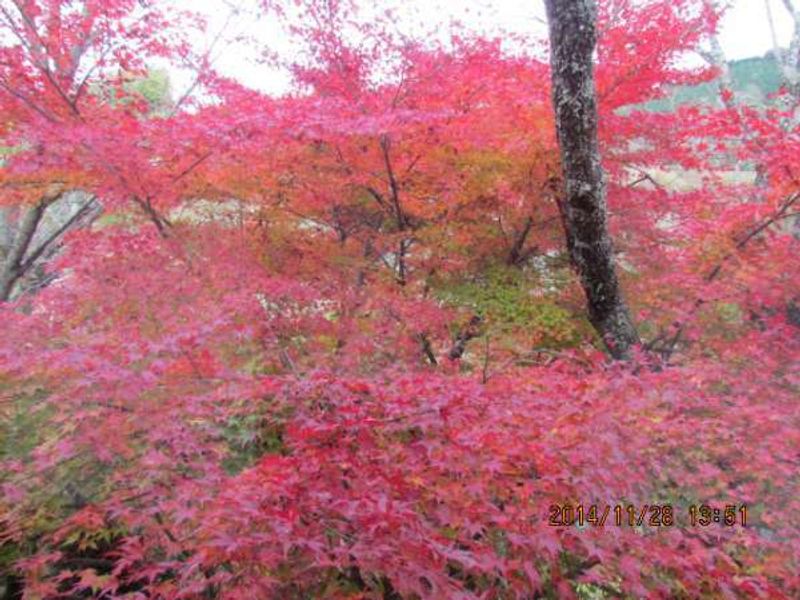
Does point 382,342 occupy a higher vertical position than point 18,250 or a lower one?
lower

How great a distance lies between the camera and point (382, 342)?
6457mm

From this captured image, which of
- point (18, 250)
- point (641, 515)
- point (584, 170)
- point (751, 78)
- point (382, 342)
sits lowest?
point (641, 515)

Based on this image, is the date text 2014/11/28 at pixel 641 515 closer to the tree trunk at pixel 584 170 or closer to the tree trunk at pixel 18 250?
the tree trunk at pixel 584 170

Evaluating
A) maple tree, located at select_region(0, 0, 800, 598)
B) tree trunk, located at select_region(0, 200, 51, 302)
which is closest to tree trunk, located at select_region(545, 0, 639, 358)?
maple tree, located at select_region(0, 0, 800, 598)

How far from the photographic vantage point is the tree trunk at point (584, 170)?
211 inches

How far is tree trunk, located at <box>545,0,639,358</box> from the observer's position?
5.36 m

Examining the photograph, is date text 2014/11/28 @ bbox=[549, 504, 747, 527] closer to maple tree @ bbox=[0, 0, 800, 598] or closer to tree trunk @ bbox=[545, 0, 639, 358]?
maple tree @ bbox=[0, 0, 800, 598]

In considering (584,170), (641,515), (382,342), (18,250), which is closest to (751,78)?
(584,170)

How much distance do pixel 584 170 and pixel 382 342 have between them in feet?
9.95

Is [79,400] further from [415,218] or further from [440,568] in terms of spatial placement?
[415,218]

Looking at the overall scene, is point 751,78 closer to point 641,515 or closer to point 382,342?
point 382,342

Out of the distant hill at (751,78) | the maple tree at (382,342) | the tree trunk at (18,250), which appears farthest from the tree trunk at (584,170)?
the distant hill at (751,78)

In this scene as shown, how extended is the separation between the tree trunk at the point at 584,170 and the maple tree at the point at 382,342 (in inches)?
11.1

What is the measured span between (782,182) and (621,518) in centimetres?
537
